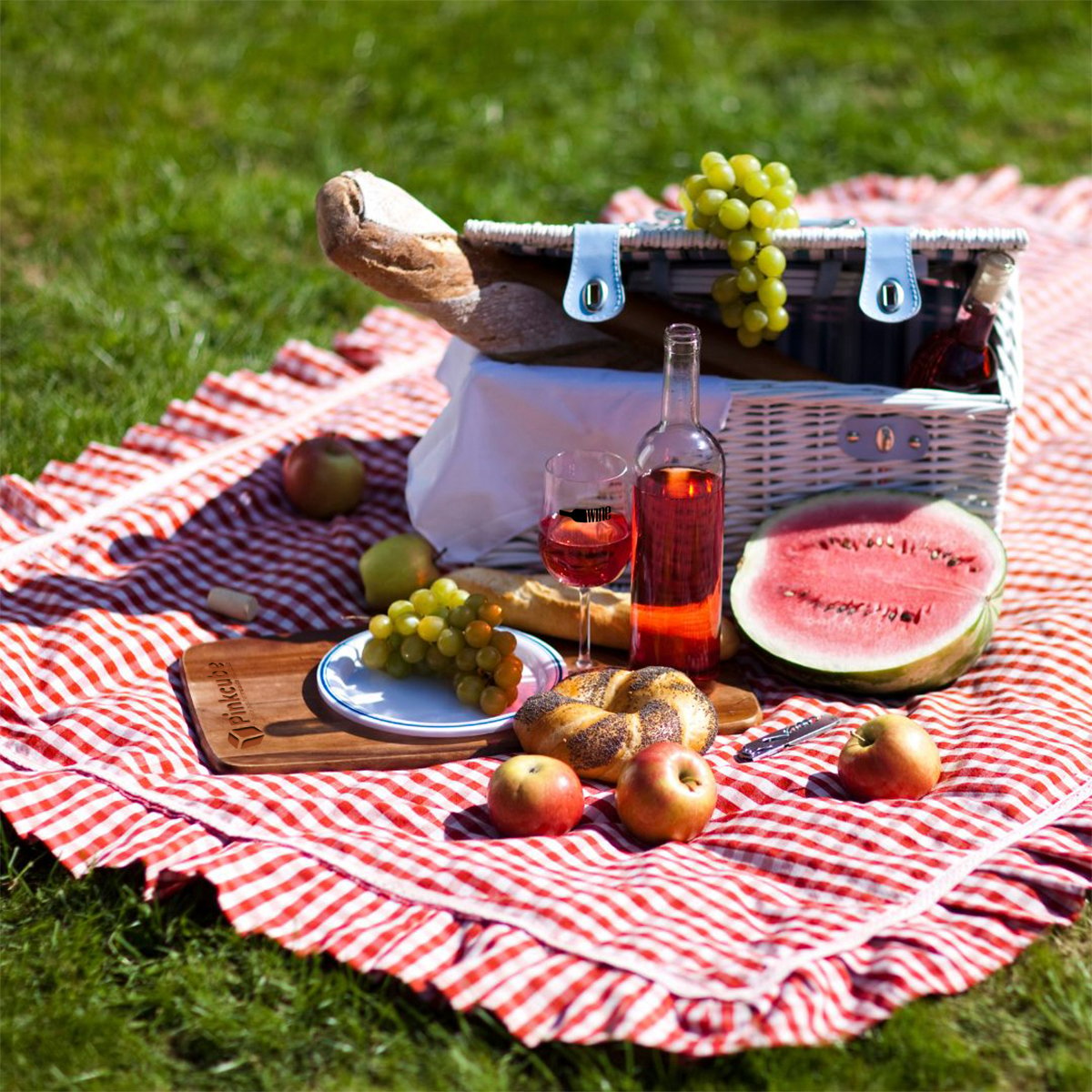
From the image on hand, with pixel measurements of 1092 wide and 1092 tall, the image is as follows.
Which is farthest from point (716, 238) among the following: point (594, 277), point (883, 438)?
point (883, 438)

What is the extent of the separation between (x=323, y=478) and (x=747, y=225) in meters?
1.29

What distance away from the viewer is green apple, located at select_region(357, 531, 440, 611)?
11.7ft

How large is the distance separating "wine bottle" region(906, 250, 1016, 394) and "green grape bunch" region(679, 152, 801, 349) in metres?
0.38

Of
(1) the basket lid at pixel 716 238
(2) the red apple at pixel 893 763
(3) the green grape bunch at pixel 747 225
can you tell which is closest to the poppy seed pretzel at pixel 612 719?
(2) the red apple at pixel 893 763

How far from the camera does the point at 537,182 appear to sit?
6.18 m

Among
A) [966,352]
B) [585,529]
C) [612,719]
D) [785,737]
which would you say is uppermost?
[966,352]

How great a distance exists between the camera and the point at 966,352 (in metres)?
3.55

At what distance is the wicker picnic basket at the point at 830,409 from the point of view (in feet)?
11.3

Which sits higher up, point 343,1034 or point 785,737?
point 785,737

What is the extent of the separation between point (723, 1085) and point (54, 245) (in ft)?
13.7

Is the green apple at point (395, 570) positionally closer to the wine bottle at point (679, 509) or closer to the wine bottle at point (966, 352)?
the wine bottle at point (679, 509)

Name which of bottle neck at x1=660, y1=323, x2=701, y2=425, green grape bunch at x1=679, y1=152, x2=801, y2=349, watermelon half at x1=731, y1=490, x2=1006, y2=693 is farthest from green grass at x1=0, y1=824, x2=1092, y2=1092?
green grape bunch at x1=679, y1=152, x2=801, y2=349

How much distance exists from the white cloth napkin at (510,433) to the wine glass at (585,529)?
0.44 meters

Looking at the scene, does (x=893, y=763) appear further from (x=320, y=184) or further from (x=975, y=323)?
(x=320, y=184)
